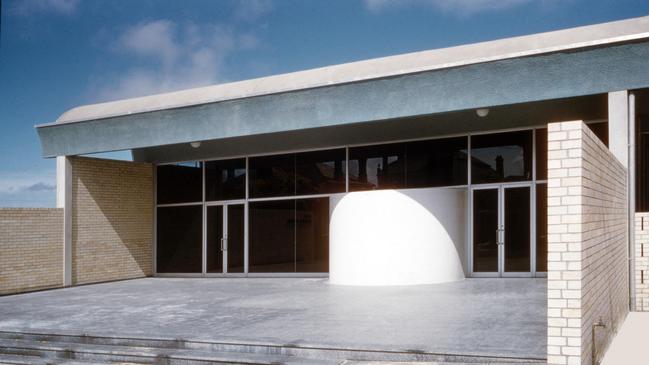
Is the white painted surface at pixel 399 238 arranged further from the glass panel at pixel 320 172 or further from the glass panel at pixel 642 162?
the glass panel at pixel 642 162

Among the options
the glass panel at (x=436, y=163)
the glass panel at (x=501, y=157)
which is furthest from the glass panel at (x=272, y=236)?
the glass panel at (x=501, y=157)

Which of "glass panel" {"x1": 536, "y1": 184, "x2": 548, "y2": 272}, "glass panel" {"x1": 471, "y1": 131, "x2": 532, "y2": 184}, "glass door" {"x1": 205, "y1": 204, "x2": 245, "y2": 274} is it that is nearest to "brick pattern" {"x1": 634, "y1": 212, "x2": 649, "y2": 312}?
"glass panel" {"x1": 536, "y1": 184, "x2": 548, "y2": 272}

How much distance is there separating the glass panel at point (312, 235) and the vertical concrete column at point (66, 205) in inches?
220

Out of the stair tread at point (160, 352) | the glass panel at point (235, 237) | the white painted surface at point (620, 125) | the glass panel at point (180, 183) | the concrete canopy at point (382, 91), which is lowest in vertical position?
the stair tread at point (160, 352)

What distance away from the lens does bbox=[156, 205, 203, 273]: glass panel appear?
1733 cm

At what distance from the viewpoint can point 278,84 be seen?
46.0 feet

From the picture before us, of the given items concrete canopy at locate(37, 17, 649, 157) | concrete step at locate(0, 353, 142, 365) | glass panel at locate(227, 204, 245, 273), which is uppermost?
concrete canopy at locate(37, 17, 649, 157)

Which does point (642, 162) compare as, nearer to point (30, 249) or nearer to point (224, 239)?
point (224, 239)

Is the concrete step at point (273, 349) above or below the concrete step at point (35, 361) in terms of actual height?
above

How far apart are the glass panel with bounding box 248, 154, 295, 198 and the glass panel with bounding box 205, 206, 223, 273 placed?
1282mm

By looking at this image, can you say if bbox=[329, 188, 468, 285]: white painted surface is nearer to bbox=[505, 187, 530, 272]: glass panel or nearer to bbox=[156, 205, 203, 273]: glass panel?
bbox=[505, 187, 530, 272]: glass panel

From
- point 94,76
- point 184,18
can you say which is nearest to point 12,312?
point 94,76

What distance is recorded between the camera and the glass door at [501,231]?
43.3ft

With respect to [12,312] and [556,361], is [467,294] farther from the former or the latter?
[12,312]
